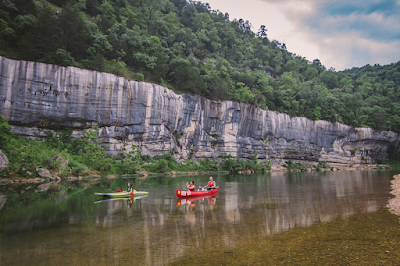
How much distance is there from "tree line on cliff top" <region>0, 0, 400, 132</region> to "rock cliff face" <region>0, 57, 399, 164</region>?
1.86 meters

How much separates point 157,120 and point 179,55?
1641 centimetres

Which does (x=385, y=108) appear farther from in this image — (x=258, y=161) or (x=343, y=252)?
(x=343, y=252)

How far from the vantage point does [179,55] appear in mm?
48781

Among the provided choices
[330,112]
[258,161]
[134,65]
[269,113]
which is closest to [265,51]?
[330,112]

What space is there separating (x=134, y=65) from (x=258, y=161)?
92.9 feet

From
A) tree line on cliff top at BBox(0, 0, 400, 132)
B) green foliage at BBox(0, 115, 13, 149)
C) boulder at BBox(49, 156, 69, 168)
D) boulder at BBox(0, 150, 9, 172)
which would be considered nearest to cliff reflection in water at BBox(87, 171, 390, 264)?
boulder at BBox(0, 150, 9, 172)

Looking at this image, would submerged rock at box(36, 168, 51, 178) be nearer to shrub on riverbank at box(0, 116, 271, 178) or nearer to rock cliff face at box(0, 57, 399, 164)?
shrub on riverbank at box(0, 116, 271, 178)

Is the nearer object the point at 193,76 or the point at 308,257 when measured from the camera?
the point at 308,257

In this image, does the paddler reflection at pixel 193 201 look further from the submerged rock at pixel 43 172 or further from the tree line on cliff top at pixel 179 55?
the tree line on cliff top at pixel 179 55

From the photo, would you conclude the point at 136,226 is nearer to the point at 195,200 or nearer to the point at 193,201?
the point at 193,201

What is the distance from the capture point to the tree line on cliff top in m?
31.9

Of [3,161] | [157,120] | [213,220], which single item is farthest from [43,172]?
[213,220]

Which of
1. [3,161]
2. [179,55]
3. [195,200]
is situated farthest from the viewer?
[179,55]

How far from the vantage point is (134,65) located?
41.9 metres
